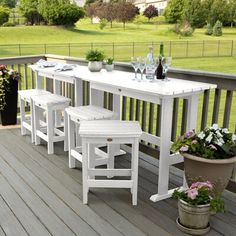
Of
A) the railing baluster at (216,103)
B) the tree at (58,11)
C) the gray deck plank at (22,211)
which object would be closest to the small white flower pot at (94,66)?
the railing baluster at (216,103)

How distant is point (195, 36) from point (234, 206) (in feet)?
148

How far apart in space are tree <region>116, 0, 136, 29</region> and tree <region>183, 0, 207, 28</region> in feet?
→ 40.0

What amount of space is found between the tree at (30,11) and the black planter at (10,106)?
44892 millimetres

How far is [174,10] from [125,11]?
399 inches

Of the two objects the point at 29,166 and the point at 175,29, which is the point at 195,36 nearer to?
the point at 175,29

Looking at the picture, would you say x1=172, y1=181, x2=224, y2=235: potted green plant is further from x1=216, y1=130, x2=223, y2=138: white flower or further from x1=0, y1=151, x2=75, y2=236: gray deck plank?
x1=0, y1=151, x2=75, y2=236: gray deck plank

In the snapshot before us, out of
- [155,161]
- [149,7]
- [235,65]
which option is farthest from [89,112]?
[149,7]

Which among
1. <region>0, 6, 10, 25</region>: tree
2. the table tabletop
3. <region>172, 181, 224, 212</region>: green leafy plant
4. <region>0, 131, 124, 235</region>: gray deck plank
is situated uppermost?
<region>0, 6, 10, 25</region>: tree

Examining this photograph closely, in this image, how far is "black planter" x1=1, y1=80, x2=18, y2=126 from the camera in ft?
16.3

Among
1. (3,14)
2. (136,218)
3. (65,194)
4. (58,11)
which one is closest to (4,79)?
(65,194)

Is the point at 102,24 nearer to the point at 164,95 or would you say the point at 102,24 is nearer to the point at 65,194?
the point at 65,194

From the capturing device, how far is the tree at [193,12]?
4281cm

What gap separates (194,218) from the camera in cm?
242

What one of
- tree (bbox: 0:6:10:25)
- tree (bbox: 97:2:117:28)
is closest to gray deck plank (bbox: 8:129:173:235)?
tree (bbox: 0:6:10:25)
